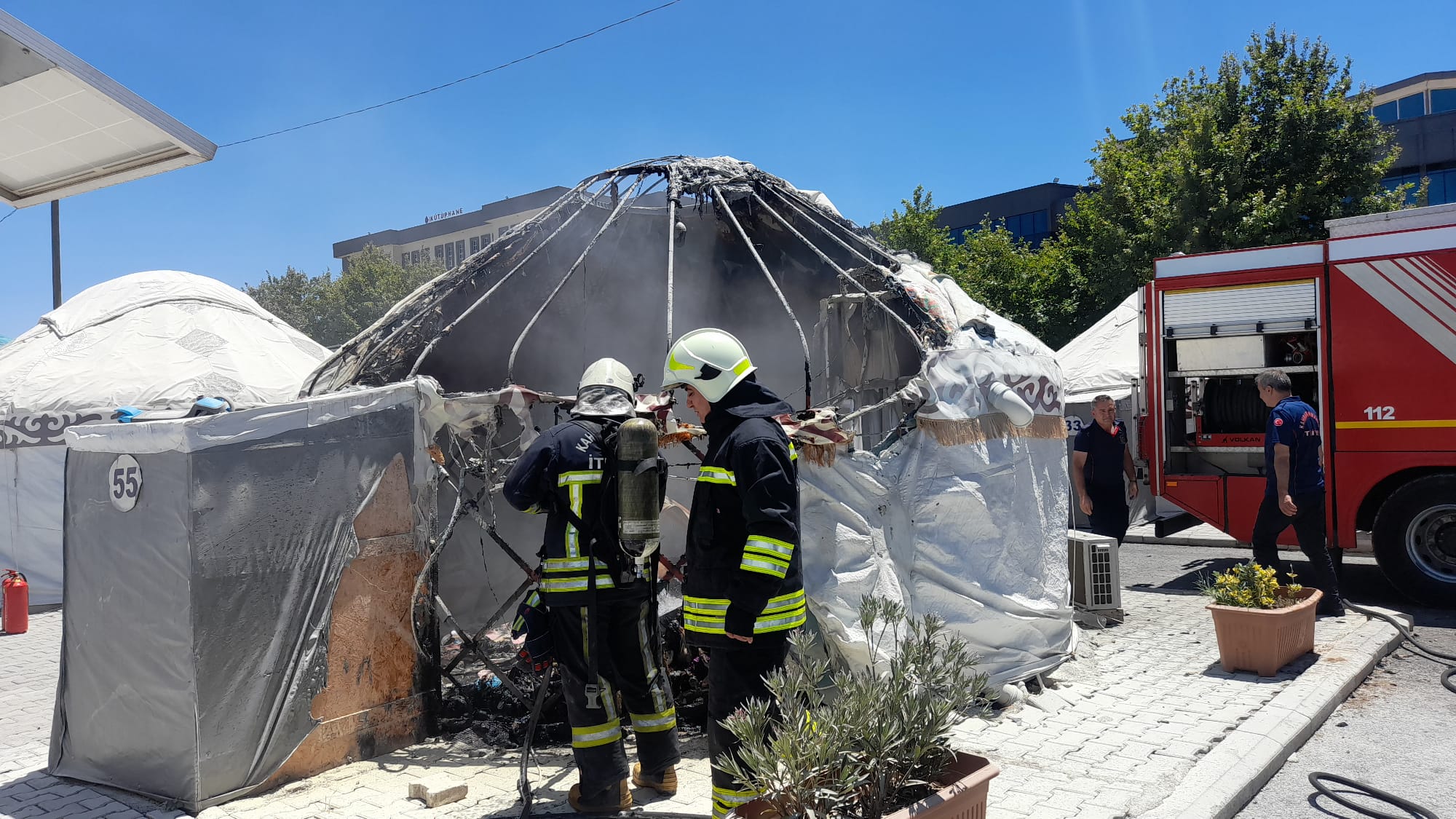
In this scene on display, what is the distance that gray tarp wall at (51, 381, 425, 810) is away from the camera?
421 centimetres

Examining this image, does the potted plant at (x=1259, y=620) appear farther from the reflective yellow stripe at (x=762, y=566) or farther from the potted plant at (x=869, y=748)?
the reflective yellow stripe at (x=762, y=566)

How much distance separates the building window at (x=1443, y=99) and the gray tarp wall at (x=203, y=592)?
4534cm

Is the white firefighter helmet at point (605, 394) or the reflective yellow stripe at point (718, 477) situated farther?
the white firefighter helmet at point (605, 394)

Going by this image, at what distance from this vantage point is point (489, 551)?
8070 mm

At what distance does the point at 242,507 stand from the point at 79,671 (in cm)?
131

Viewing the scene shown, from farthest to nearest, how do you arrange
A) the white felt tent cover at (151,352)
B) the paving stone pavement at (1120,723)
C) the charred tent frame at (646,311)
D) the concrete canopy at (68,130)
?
the white felt tent cover at (151,352) → the charred tent frame at (646,311) → the concrete canopy at (68,130) → the paving stone pavement at (1120,723)

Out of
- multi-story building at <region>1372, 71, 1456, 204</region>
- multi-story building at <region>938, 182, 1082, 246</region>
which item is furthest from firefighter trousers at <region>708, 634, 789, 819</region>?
multi-story building at <region>938, 182, 1082, 246</region>

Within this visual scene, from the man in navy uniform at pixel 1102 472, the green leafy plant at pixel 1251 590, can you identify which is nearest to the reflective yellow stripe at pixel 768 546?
the green leafy plant at pixel 1251 590

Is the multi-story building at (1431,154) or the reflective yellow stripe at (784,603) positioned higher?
the multi-story building at (1431,154)

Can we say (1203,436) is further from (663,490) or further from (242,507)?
(242,507)

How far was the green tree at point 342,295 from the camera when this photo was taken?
37344 millimetres

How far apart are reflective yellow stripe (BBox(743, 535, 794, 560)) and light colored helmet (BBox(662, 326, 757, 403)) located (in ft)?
1.99

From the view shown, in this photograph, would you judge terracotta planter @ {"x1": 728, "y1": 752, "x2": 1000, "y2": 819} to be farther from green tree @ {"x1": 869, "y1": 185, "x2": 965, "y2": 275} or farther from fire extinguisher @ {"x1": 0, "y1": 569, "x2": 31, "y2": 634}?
green tree @ {"x1": 869, "y1": 185, "x2": 965, "y2": 275}

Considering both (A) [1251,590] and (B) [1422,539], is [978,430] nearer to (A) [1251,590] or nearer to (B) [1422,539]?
(A) [1251,590]
